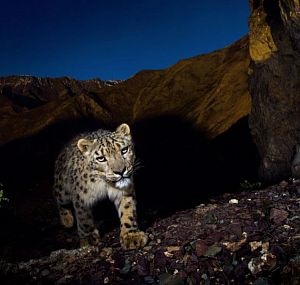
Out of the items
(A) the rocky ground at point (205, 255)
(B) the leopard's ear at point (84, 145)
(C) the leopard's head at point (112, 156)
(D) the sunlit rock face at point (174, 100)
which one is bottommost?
(A) the rocky ground at point (205, 255)

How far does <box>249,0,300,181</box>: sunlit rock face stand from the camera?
35.6 feet

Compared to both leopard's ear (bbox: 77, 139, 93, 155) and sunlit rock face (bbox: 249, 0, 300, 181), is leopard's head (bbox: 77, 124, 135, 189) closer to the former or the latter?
leopard's ear (bbox: 77, 139, 93, 155)

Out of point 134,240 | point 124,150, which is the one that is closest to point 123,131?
point 124,150

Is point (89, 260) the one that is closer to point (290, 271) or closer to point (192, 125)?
point (290, 271)

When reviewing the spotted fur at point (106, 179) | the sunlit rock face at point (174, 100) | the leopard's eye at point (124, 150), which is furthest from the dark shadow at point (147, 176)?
the leopard's eye at point (124, 150)

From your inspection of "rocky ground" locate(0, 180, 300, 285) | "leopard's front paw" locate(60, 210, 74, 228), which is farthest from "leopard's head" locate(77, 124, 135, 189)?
"leopard's front paw" locate(60, 210, 74, 228)

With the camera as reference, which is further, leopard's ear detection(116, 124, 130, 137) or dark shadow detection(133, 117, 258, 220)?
dark shadow detection(133, 117, 258, 220)

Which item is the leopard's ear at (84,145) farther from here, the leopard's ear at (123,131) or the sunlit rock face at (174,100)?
the sunlit rock face at (174,100)

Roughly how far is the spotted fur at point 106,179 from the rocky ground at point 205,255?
0.31 meters

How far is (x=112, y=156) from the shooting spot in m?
6.83

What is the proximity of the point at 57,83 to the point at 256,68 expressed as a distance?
74900 mm

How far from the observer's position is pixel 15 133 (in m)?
42.4

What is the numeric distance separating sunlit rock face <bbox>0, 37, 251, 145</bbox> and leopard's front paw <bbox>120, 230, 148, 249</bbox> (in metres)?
16.4

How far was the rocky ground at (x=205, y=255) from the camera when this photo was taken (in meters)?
4.73
